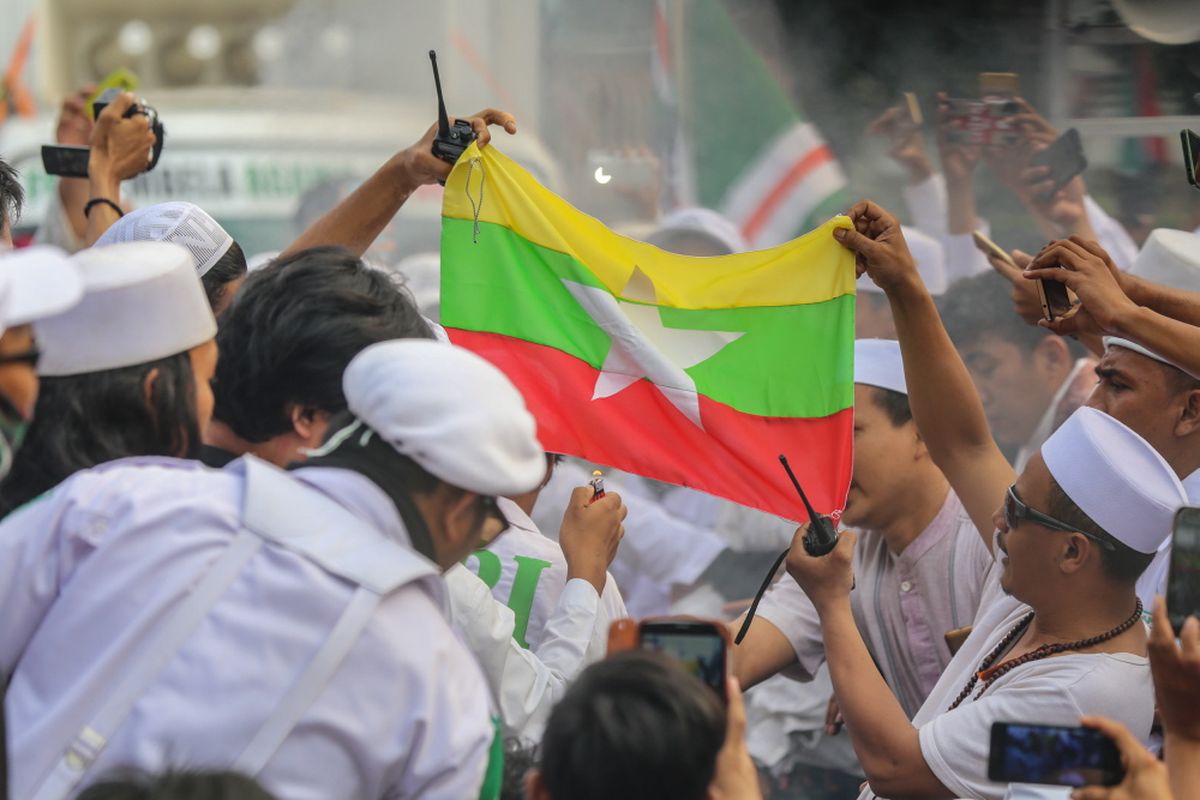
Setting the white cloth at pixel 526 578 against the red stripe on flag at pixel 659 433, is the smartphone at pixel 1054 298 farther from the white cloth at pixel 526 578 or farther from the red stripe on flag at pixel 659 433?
the white cloth at pixel 526 578

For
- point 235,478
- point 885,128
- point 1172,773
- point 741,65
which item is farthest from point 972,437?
point 741,65

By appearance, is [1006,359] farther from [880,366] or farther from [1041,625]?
[1041,625]

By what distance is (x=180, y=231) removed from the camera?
306cm

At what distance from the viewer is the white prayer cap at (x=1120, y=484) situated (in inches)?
102

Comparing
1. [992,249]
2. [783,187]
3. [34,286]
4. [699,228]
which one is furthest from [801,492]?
[783,187]

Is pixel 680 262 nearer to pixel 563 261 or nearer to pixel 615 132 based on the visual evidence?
pixel 563 261

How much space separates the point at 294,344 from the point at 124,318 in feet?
0.85

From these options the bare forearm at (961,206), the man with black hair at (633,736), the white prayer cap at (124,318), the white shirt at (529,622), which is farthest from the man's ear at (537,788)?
the bare forearm at (961,206)

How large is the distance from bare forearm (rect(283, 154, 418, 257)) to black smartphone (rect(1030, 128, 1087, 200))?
2458mm

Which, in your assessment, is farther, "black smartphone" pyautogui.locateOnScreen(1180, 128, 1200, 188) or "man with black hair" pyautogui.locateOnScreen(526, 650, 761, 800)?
"black smartphone" pyautogui.locateOnScreen(1180, 128, 1200, 188)

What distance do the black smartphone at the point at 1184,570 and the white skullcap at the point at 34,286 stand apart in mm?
1487

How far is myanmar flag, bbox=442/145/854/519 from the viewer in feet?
10.3

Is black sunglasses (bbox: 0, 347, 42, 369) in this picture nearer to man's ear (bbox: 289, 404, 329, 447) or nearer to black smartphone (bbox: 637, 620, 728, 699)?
man's ear (bbox: 289, 404, 329, 447)

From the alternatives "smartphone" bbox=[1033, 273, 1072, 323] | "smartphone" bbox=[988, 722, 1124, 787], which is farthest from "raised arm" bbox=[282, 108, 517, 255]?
"smartphone" bbox=[988, 722, 1124, 787]
